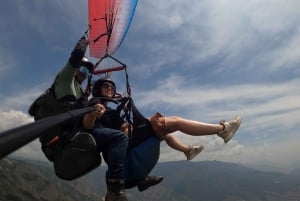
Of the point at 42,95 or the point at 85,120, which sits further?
the point at 42,95

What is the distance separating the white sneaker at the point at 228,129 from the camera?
630 cm

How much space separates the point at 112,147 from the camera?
5184mm

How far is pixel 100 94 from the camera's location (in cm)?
609

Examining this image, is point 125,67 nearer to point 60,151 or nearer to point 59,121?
point 60,151

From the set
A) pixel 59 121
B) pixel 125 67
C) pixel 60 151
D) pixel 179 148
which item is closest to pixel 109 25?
pixel 125 67

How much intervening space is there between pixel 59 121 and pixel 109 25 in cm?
722

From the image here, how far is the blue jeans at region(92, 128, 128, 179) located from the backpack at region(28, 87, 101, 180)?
0.17 m

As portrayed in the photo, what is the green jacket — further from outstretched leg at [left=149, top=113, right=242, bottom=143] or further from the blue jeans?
outstretched leg at [left=149, top=113, right=242, bottom=143]

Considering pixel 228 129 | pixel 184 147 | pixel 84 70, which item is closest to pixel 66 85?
pixel 84 70

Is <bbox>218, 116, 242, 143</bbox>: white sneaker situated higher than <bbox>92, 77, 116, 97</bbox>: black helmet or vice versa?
<bbox>92, 77, 116, 97</bbox>: black helmet

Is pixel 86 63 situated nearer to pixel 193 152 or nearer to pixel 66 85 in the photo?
pixel 66 85

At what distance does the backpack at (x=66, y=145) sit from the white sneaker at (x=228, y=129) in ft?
8.00

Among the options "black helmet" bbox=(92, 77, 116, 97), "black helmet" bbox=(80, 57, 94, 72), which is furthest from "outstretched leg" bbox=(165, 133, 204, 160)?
"black helmet" bbox=(80, 57, 94, 72)

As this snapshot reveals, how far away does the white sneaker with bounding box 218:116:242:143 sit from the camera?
248 inches
